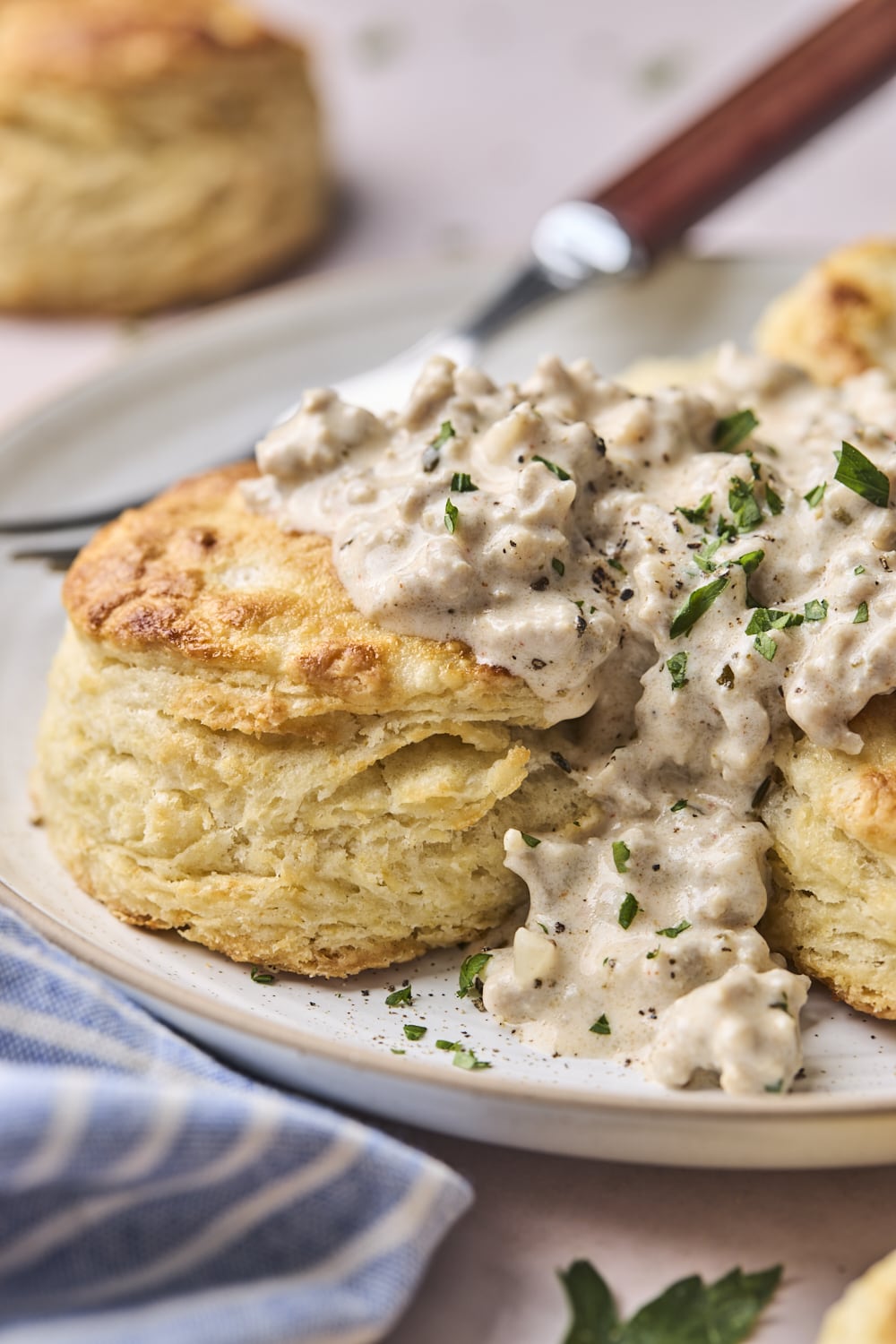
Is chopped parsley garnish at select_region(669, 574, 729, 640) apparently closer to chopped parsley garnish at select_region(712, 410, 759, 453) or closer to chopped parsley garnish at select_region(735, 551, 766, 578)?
chopped parsley garnish at select_region(735, 551, 766, 578)

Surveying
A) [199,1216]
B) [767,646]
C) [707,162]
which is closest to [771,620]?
[767,646]

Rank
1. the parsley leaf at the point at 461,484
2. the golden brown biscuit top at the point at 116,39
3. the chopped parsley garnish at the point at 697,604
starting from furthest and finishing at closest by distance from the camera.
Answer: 1. the golden brown biscuit top at the point at 116,39
2. the parsley leaf at the point at 461,484
3. the chopped parsley garnish at the point at 697,604

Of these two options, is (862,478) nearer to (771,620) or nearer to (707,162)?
(771,620)

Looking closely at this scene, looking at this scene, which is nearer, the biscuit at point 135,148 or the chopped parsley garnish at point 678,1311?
the chopped parsley garnish at point 678,1311

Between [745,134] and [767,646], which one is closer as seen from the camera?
[767,646]

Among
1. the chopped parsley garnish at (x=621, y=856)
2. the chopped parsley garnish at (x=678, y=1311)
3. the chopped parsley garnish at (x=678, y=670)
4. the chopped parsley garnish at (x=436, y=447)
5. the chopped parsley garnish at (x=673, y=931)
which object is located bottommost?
the chopped parsley garnish at (x=678, y=1311)

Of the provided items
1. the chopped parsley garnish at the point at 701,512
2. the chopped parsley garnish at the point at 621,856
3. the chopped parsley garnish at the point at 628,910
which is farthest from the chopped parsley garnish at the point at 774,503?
the chopped parsley garnish at the point at 628,910

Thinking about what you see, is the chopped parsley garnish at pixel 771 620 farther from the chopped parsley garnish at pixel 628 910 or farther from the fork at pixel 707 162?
the fork at pixel 707 162
